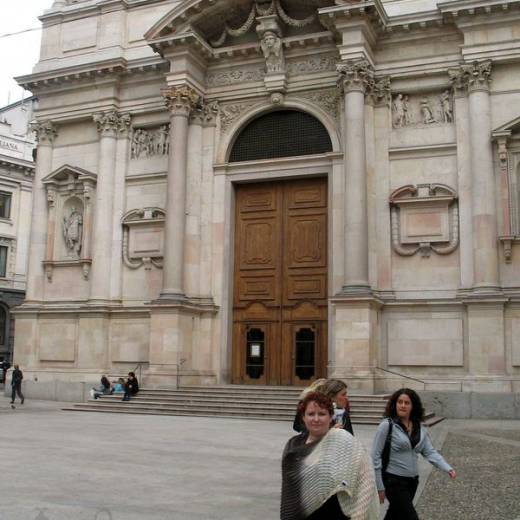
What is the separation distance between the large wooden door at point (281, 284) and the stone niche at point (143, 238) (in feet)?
9.97

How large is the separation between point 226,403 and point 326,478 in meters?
19.2

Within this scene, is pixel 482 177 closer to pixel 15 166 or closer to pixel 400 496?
pixel 400 496

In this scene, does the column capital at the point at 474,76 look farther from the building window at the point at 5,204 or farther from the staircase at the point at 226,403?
the building window at the point at 5,204

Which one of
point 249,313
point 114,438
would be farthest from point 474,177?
point 114,438

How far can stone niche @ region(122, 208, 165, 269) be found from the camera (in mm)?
28500

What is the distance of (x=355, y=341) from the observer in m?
23.4

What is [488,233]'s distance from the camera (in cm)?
2355

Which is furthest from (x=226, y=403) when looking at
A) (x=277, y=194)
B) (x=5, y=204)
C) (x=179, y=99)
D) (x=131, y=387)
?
(x=5, y=204)

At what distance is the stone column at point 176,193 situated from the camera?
87.0 ft

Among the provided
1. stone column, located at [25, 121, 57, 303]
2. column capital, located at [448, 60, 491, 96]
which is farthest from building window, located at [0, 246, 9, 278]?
column capital, located at [448, 60, 491, 96]

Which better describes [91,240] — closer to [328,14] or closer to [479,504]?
[328,14]

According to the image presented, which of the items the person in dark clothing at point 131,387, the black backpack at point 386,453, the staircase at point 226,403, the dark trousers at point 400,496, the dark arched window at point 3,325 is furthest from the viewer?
the dark arched window at point 3,325

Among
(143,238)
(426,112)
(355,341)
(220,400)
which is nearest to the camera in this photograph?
(355,341)

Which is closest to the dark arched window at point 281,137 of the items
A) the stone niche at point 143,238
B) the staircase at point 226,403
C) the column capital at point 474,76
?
the stone niche at point 143,238
